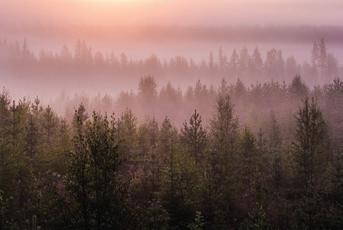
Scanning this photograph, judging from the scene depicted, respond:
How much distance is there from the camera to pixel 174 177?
109 feet

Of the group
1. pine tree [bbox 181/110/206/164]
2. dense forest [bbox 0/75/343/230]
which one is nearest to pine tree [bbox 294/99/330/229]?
dense forest [bbox 0/75/343/230]

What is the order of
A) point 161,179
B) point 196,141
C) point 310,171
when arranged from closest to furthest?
point 161,179 < point 310,171 < point 196,141

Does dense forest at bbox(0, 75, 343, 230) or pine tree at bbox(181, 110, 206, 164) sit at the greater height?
pine tree at bbox(181, 110, 206, 164)

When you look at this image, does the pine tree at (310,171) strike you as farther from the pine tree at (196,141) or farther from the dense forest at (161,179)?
the pine tree at (196,141)

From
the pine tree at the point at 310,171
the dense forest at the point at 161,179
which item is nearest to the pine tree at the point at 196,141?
the dense forest at the point at 161,179

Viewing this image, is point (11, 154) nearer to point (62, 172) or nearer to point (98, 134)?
point (62, 172)

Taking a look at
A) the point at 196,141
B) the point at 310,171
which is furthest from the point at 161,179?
the point at 310,171

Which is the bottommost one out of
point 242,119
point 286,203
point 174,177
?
point 286,203

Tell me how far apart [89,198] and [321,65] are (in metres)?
164

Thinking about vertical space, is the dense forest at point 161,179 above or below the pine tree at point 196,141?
below

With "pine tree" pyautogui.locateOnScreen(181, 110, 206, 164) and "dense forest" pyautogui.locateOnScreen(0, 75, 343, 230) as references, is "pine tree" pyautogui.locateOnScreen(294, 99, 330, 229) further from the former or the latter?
"pine tree" pyautogui.locateOnScreen(181, 110, 206, 164)

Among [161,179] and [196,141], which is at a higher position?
[196,141]

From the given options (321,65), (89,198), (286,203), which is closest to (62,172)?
(89,198)

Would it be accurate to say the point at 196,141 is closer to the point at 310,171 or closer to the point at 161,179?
the point at 161,179
